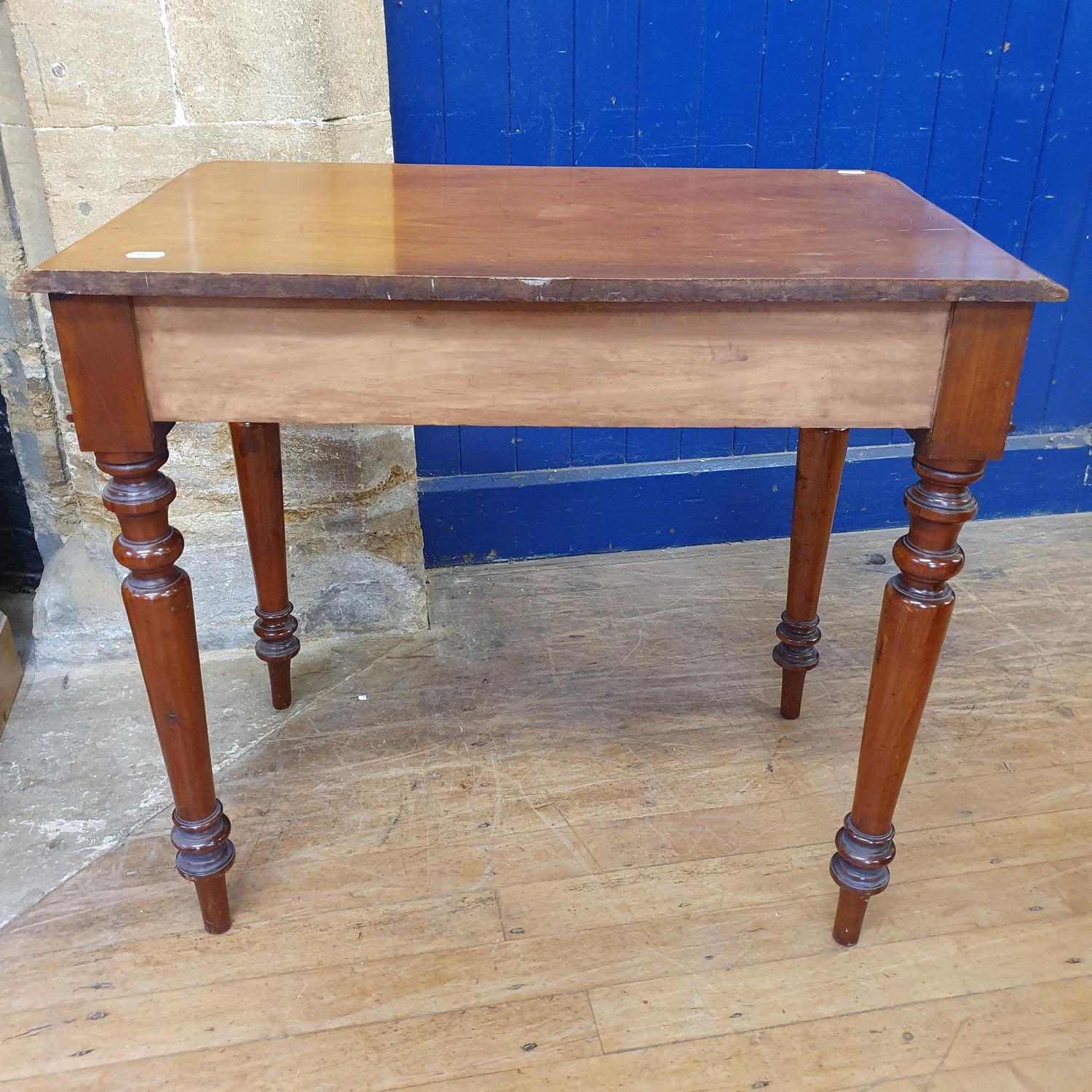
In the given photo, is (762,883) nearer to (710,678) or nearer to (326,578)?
(710,678)

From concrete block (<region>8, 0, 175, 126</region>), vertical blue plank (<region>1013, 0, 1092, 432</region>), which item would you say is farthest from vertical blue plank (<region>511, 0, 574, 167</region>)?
vertical blue plank (<region>1013, 0, 1092, 432</region>)

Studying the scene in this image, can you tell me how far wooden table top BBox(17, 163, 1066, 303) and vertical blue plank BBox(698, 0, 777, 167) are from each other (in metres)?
0.59

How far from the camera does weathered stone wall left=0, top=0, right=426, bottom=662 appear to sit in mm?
1696

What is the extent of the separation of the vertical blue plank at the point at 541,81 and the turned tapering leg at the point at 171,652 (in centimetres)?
117

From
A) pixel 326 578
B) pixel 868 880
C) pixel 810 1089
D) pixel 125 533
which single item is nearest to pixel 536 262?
pixel 125 533

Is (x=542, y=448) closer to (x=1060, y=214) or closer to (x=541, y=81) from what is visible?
(x=541, y=81)

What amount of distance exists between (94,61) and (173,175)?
199 millimetres

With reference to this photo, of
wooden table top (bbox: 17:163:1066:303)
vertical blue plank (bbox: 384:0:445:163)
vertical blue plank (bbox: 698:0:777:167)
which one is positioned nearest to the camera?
wooden table top (bbox: 17:163:1066:303)

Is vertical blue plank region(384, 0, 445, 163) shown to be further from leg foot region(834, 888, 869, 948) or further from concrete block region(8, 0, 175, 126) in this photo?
leg foot region(834, 888, 869, 948)

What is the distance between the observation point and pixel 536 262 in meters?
1.12

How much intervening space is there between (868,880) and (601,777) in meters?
0.51

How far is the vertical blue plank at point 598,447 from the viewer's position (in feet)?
7.75

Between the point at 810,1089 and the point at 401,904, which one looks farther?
the point at 401,904

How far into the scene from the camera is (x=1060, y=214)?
7.75 feet
